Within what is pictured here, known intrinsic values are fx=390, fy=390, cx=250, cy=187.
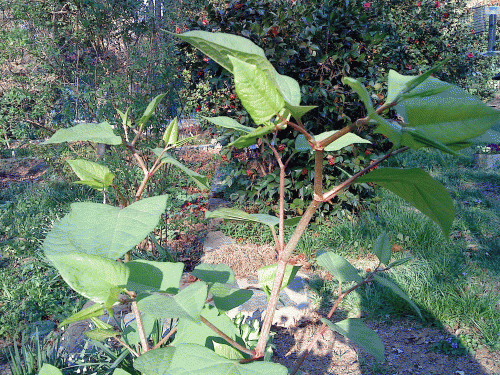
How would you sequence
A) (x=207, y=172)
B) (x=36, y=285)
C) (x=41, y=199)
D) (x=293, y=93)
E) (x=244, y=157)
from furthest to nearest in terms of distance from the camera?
(x=207, y=172) → (x=41, y=199) → (x=244, y=157) → (x=36, y=285) → (x=293, y=93)

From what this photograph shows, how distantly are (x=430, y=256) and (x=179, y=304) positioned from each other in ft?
9.58

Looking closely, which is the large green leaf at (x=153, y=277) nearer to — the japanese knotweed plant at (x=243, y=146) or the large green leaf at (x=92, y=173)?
the japanese knotweed plant at (x=243, y=146)

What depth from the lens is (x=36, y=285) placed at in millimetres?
3092

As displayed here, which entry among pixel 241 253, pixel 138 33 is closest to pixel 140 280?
pixel 241 253

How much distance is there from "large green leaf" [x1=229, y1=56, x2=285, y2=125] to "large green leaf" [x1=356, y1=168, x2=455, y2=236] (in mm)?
153

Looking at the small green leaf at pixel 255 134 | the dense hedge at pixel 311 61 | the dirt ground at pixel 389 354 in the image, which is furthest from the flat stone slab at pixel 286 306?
the small green leaf at pixel 255 134

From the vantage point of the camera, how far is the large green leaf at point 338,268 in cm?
77

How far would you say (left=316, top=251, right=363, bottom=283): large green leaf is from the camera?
→ 0.77 meters

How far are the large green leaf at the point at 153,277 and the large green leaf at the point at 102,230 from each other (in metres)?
0.07

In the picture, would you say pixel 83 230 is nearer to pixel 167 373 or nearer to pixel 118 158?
pixel 167 373

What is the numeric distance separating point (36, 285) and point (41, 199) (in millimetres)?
2298

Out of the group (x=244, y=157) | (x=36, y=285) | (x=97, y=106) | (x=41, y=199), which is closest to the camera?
(x=36, y=285)

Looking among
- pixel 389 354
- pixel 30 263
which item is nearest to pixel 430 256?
pixel 389 354

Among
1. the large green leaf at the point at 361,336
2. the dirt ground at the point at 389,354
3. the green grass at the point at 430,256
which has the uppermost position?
the large green leaf at the point at 361,336
